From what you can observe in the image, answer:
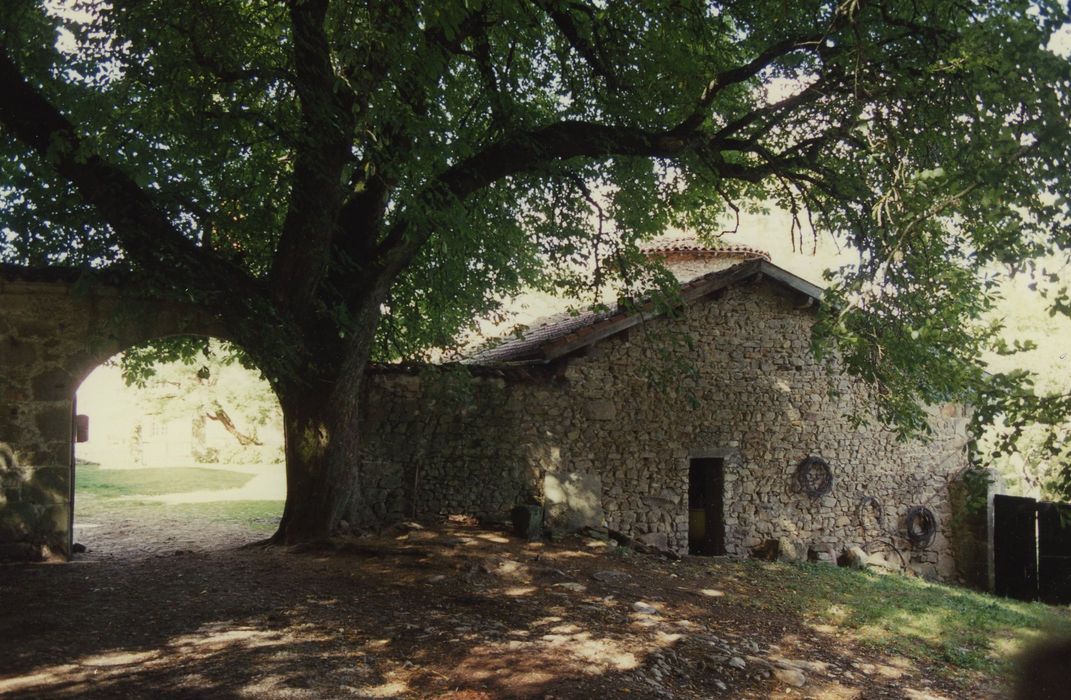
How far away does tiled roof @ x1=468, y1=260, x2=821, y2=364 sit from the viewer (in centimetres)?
1012

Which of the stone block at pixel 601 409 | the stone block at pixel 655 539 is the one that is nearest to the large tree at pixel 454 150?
the stone block at pixel 601 409

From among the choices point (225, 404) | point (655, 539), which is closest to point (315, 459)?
point (655, 539)

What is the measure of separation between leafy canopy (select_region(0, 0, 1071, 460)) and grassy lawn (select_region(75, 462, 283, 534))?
5.31 m

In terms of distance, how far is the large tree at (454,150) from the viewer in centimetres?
599

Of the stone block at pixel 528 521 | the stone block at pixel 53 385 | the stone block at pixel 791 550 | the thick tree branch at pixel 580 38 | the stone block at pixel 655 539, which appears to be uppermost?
the thick tree branch at pixel 580 38

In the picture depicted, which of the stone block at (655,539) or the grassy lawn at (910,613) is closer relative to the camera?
the grassy lawn at (910,613)

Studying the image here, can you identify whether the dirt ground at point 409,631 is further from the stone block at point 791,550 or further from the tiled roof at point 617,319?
the tiled roof at point 617,319

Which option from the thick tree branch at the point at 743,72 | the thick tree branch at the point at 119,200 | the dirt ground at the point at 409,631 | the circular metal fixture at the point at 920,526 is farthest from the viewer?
the circular metal fixture at the point at 920,526

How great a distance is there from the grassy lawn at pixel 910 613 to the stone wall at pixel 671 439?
1.23 metres

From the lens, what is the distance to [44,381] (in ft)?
27.1

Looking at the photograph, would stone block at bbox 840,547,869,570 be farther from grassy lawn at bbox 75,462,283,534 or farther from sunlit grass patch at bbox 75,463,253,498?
sunlit grass patch at bbox 75,463,253,498

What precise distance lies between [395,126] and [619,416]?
554 centimetres

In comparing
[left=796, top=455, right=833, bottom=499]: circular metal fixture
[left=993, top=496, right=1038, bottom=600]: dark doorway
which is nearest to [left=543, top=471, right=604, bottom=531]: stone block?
[left=796, top=455, right=833, bottom=499]: circular metal fixture

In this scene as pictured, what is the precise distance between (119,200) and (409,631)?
14.9 ft
